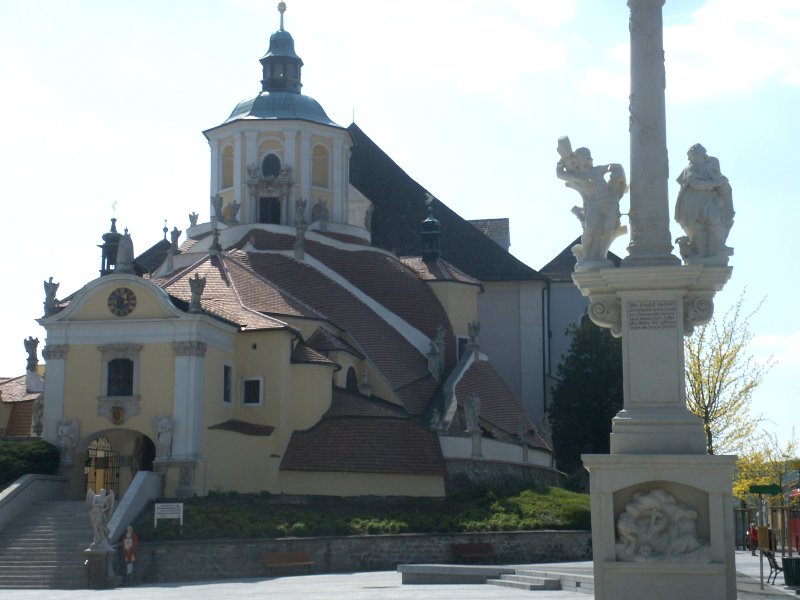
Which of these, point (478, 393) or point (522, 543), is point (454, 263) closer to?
point (478, 393)

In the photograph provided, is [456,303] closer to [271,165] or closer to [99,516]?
[271,165]

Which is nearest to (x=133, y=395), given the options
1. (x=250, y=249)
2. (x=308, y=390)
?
(x=308, y=390)

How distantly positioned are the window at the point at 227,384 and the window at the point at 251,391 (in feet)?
1.59

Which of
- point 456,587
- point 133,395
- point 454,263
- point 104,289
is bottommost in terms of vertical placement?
point 456,587

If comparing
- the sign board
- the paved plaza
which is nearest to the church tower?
the sign board

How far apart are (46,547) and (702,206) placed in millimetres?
22322

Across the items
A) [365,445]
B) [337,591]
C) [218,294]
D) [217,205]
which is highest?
[217,205]

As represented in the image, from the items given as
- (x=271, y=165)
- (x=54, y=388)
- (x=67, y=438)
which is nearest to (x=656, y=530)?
(x=67, y=438)

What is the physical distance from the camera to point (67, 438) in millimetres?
39438

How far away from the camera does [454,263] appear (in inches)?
2488

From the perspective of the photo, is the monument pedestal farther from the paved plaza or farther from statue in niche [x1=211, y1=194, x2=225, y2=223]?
statue in niche [x1=211, y1=194, x2=225, y2=223]

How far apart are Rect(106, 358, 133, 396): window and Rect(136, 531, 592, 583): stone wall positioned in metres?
7.98

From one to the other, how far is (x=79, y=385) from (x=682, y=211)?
88.5 ft

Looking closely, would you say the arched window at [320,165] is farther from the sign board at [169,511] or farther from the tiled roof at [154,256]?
the sign board at [169,511]
